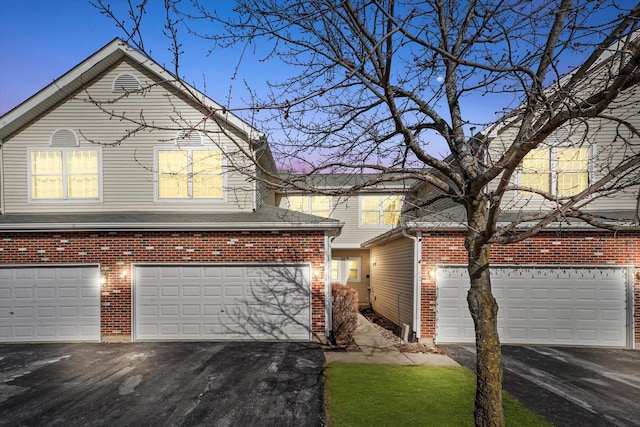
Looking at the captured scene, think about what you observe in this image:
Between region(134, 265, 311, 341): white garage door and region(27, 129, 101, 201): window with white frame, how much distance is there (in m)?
3.67

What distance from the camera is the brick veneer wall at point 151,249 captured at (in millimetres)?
10414

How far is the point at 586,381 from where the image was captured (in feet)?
23.9

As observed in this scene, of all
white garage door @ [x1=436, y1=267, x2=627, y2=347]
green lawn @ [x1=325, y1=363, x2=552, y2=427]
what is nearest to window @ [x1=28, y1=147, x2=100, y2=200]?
green lawn @ [x1=325, y1=363, x2=552, y2=427]

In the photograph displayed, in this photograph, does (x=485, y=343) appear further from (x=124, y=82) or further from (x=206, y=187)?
(x=124, y=82)

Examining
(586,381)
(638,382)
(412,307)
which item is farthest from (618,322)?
(412,307)

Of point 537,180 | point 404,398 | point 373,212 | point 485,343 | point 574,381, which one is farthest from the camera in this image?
point 373,212

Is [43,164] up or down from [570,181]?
up

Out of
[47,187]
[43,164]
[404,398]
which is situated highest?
[43,164]

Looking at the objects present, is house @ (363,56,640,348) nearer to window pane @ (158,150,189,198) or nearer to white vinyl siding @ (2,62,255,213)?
white vinyl siding @ (2,62,255,213)

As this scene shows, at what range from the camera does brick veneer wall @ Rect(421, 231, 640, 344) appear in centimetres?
998

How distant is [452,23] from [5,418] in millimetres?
9402

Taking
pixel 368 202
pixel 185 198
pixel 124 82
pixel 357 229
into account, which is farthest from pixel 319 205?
pixel 124 82

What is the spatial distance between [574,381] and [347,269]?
12.0 metres

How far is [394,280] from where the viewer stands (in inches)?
509
